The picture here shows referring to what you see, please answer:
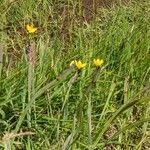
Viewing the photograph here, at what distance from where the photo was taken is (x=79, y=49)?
7.43 ft

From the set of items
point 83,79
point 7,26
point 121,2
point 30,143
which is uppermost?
point 121,2

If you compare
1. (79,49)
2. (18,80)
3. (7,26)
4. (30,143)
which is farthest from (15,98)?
(7,26)

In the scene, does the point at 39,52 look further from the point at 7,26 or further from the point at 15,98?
the point at 7,26

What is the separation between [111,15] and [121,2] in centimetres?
22

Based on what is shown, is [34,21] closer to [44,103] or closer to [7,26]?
[7,26]

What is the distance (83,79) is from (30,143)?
0.44 meters

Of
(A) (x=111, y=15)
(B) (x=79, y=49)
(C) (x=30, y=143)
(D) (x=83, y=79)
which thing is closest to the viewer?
(C) (x=30, y=143)

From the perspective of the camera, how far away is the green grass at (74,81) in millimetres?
1806

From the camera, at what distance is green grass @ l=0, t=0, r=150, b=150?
5.92 ft

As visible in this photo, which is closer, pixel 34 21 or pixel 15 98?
pixel 15 98

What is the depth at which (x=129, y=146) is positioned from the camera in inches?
77.3

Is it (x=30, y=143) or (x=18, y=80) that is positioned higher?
(x=18, y=80)

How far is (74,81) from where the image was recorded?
1.89 meters

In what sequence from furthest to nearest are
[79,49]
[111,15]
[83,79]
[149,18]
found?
1. [111,15]
2. [149,18]
3. [79,49]
4. [83,79]
